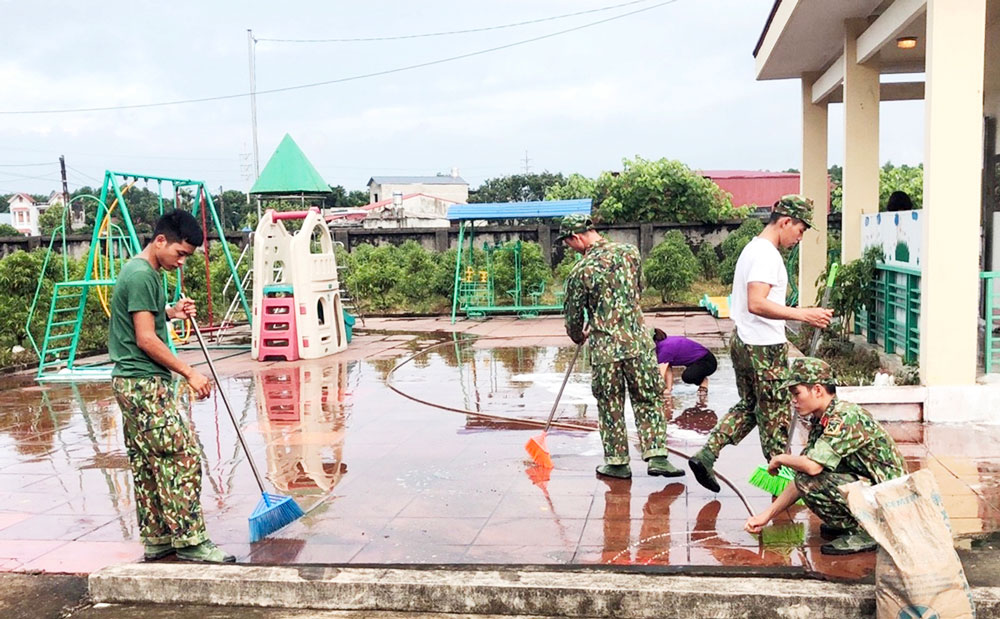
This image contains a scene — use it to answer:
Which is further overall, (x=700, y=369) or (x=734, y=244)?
(x=734, y=244)

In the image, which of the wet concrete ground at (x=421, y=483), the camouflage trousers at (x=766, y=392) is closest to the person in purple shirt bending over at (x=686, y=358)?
the wet concrete ground at (x=421, y=483)

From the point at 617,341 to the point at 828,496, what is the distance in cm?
160

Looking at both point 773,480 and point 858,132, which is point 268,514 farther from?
point 858,132

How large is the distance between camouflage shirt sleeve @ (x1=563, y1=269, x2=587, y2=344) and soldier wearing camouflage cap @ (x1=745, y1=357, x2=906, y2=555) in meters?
1.57

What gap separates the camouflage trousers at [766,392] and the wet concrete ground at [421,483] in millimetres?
361

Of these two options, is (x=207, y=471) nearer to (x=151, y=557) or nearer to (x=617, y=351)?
(x=151, y=557)

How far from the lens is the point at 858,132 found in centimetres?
1046

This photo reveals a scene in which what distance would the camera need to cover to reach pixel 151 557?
461 cm

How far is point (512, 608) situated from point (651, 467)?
5.96 ft

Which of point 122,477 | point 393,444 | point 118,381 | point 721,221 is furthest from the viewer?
point 721,221

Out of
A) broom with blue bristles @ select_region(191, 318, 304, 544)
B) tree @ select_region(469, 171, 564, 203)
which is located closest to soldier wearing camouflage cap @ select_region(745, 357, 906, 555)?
broom with blue bristles @ select_region(191, 318, 304, 544)

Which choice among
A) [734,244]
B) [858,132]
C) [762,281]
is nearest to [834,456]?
[762,281]

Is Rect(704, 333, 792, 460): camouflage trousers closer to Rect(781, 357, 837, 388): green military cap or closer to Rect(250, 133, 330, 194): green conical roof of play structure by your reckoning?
Rect(781, 357, 837, 388): green military cap

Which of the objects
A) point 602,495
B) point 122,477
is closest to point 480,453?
point 602,495
